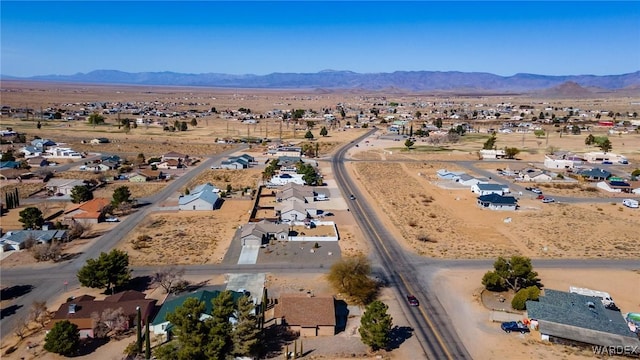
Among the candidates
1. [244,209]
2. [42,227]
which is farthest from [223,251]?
[42,227]

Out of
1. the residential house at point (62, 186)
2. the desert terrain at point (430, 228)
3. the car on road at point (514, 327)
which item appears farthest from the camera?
the residential house at point (62, 186)

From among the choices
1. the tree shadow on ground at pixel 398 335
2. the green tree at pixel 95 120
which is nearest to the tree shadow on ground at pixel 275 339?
the tree shadow on ground at pixel 398 335

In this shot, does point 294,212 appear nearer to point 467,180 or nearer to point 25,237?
point 25,237

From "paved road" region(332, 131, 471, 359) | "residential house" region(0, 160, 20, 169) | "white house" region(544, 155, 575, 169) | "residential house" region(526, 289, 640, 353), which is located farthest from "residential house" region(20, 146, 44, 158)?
"white house" region(544, 155, 575, 169)

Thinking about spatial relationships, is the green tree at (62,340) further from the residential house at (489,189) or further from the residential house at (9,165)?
the residential house at (9,165)

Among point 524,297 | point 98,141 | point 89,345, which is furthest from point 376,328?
point 98,141

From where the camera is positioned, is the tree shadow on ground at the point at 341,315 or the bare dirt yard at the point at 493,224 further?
the bare dirt yard at the point at 493,224

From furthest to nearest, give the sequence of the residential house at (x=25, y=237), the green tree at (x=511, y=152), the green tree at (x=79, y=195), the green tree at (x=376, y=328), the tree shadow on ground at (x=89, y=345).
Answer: the green tree at (x=511, y=152) → the green tree at (x=79, y=195) → the residential house at (x=25, y=237) → the tree shadow on ground at (x=89, y=345) → the green tree at (x=376, y=328)

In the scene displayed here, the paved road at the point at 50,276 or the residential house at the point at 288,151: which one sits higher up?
the residential house at the point at 288,151
